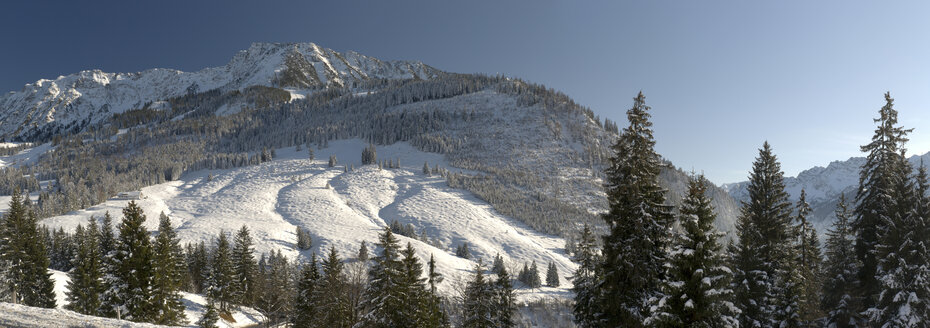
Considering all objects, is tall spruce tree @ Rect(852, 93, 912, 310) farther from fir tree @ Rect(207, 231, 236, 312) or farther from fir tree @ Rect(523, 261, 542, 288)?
fir tree @ Rect(523, 261, 542, 288)

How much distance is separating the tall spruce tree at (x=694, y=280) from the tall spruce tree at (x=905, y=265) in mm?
13189

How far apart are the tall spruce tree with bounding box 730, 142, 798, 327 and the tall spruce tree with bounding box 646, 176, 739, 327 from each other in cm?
921

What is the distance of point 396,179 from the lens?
187375mm

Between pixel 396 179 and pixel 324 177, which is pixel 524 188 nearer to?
pixel 396 179

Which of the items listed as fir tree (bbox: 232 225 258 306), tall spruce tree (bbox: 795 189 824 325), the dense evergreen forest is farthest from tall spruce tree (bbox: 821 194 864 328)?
fir tree (bbox: 232 225 258 306)

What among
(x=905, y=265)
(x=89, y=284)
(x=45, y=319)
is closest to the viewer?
(x=45, y=319)

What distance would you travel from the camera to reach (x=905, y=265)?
22.3 metres

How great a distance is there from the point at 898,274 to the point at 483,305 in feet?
82.0

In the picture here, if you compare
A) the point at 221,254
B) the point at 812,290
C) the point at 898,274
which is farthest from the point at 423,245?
the point at 898,274

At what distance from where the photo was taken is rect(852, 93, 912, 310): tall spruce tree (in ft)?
79.1

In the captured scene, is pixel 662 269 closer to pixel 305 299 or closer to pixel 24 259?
pixel 305 299

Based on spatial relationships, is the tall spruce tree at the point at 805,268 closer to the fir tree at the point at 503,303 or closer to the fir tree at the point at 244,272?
the fir tree at the point at 503,303

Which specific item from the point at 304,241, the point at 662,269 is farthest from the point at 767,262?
the point at 304,241

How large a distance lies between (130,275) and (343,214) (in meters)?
105
